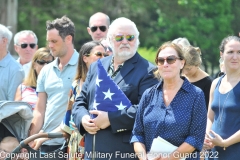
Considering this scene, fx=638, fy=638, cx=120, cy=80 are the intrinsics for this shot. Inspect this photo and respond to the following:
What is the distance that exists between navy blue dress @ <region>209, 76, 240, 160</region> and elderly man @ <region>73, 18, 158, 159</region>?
77cm

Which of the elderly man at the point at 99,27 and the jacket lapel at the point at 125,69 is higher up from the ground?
the elderly man at the point at 99,27

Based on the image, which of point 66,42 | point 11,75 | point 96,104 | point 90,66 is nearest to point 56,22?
point 66,42

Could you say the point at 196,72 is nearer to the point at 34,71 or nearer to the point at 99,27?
the point at 99,27

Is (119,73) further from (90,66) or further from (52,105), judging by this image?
(52,105)

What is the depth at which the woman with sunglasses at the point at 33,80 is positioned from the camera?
8016 millimetres

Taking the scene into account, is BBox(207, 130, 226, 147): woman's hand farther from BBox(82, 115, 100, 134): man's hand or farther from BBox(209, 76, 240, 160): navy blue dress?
BBox(82, 115, 100, 134): man's hand

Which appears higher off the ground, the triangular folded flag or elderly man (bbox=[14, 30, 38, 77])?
elderly man (bbox=[14, 30, 38, 77])

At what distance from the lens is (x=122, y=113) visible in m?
5.97

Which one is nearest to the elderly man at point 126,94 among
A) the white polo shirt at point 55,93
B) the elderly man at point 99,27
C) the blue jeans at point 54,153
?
the blue jeans at point 54,153

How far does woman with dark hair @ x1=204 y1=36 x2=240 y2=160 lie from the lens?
6.27 meters

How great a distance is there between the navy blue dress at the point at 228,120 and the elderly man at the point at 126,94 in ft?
2.51

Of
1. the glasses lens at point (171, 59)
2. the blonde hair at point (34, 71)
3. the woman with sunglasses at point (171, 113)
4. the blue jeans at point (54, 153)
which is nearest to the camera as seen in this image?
the woman with sunglasses at point (171, 113)

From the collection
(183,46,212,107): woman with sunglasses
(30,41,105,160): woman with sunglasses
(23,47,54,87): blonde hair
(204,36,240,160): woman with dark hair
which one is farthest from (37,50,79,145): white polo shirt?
(204,36,240,160): woman with dark hair

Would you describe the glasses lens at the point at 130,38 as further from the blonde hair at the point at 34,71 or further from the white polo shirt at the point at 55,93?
the blonde hair at the point at 34,71
